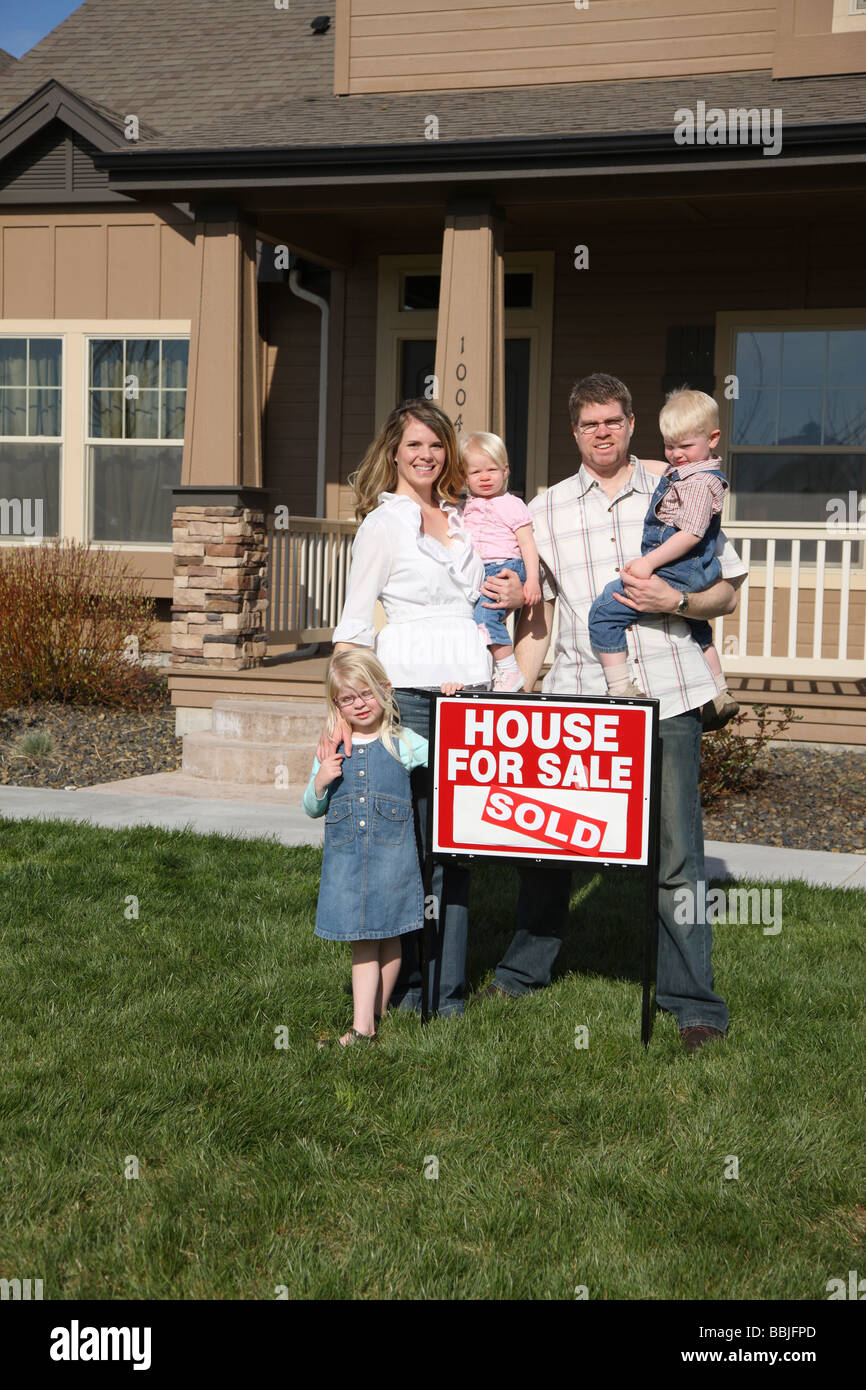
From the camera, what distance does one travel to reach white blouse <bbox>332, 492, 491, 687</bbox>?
408 centimetres

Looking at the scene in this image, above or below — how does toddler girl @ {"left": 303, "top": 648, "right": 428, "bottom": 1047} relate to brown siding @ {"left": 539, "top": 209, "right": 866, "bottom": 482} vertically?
below

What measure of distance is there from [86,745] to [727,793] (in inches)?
173

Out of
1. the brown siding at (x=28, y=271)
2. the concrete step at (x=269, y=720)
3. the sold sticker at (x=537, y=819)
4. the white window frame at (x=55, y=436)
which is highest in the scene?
the brown siding at (x=28, y=271)

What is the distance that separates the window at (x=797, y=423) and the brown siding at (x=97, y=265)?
4947 millimetres

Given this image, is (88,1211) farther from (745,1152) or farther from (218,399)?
(218,399)

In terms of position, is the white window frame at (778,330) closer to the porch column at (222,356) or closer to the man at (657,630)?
the porch column at (222,356)

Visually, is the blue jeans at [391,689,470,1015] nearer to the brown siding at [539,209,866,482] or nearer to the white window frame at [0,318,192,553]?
the brown siding at [539,209,866,482]

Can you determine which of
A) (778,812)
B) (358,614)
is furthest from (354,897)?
(778,812)

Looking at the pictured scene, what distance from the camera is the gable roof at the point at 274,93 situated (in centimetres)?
911

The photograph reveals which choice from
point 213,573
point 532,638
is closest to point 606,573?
point 532,638

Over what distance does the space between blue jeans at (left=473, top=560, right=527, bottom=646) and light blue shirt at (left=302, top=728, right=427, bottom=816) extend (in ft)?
1.47

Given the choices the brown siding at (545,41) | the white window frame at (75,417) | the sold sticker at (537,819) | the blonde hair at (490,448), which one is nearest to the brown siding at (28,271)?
the white window frame at (75,417)

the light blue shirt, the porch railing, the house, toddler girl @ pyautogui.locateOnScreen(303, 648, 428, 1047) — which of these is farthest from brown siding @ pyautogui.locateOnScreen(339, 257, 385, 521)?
toddler girl @ pyautogui.locateOnScreen(303, 648, 428, 1047)

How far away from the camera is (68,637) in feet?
32.5
